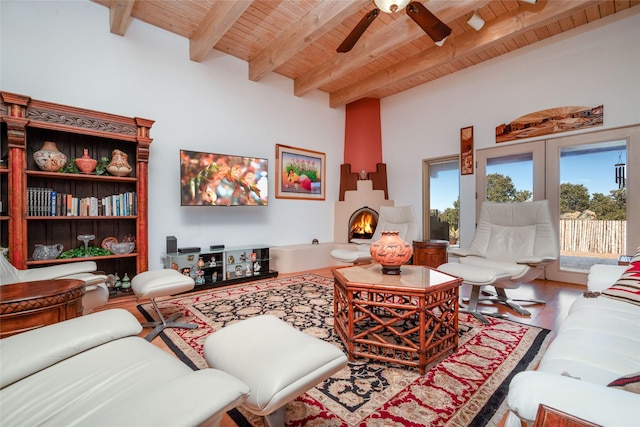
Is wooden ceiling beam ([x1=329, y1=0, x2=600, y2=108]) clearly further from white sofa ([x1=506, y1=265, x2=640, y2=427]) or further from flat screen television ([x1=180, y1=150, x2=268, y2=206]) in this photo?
white sofa ([x1=506, y1=265, x2=640, y2=427])

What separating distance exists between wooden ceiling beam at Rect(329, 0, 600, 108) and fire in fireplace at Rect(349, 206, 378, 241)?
2083mm

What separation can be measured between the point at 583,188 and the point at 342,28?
361 cm

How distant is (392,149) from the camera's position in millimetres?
5395

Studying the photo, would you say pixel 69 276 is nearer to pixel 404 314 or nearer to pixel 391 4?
pixel 404 314

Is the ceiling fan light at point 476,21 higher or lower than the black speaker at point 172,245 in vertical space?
higher

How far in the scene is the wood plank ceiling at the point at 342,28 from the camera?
9.36 feet

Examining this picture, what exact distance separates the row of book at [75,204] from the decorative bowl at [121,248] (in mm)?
329

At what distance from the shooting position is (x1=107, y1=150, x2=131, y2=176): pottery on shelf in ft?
9.85

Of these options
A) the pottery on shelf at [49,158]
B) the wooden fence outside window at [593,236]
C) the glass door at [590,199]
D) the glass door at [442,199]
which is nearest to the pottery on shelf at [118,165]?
the pottery on shelf at [49,158]

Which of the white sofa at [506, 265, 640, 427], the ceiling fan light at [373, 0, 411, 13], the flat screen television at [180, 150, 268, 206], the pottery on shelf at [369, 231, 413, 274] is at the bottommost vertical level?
the white sofa at [506, 265, 640, 427]

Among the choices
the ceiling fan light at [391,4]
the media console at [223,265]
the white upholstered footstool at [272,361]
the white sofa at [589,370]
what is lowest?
the media console at [223,265]

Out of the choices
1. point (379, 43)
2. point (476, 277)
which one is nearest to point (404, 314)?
point (476, 277)

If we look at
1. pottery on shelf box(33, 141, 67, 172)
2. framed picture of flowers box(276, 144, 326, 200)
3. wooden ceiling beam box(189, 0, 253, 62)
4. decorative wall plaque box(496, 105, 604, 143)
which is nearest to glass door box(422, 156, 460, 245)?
decorative wall plaque box(496, 105, 604, 143)

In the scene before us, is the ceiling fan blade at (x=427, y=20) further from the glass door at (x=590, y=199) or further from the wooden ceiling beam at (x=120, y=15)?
the wooden ceiling beam at (x=120, y=15)
